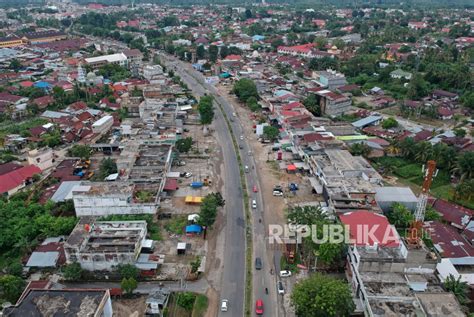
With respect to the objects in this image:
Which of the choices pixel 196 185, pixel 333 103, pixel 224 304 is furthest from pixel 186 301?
pixel 333 103

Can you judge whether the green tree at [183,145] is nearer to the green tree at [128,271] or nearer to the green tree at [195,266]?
the green tree at [195,266]

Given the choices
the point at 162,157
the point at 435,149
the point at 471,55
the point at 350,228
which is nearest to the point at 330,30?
the point at 471,55

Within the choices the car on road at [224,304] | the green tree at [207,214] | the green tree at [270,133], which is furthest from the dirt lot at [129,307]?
the green tree at [270,133]

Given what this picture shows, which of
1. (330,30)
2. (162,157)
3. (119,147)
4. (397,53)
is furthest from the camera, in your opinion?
(330,30)

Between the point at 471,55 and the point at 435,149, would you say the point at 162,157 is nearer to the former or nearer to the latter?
the point at 435,149

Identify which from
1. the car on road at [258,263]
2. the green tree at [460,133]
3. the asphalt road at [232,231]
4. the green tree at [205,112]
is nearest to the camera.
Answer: the asphalt road at [232,231]
